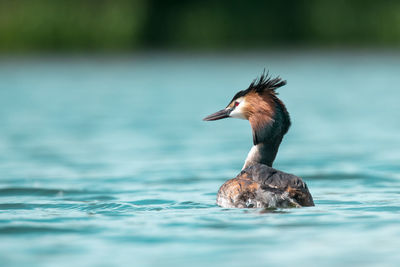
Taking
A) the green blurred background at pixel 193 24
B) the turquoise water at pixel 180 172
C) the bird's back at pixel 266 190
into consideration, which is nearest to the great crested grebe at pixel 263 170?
the bird's back at pixel 266 190

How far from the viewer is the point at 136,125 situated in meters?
17.0

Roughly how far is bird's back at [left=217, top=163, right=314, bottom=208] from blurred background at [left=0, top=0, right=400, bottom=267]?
108 mm

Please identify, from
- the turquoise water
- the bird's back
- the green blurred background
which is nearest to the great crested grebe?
the bird's back

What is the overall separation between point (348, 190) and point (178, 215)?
2534 mm

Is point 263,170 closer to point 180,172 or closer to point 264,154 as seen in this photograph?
point 264,154

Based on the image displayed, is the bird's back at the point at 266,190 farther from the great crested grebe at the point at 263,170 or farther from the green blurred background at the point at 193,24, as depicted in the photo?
the green blurred background at the point at 193,24

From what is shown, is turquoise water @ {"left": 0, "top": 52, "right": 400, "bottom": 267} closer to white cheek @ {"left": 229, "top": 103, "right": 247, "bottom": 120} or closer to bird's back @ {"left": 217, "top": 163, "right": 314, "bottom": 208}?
bird's back @ {"left": 217, "top": 163, "right": 314, "bottom": 208}

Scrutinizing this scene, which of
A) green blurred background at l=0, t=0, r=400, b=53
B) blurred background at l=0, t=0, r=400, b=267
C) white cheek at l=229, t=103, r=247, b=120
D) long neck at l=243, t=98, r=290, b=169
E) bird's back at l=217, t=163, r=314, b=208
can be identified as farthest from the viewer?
green blurred background at l=0, t=0, r=400, b=53

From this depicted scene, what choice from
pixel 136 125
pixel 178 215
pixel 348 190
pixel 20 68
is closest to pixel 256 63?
pixel 20 68

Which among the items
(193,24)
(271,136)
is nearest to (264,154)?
(271,136)

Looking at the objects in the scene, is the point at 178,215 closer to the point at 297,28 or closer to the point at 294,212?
the point at 294,212

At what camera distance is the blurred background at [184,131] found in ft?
20.7

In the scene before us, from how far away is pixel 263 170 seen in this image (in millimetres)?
7355

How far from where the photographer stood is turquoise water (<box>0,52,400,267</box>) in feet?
20.0
